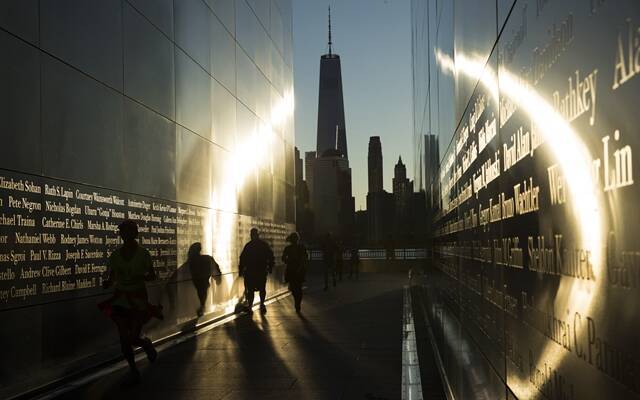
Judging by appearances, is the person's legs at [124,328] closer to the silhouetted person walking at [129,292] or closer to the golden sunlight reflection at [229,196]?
the silhouetted person walking at [129,292]

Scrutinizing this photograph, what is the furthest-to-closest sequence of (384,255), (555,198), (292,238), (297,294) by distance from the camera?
(384,255)
(297,294)
(292,238)
(555,198)

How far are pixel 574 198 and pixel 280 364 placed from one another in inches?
Result: 300

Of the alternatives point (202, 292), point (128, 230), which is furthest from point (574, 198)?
point (202, 292)

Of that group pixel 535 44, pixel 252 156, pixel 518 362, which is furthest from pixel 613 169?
pixel 252 156

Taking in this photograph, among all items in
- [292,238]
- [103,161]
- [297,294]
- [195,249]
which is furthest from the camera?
[297,294]

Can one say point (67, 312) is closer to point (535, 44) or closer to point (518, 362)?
point (518, 362)

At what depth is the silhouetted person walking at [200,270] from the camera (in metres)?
15.0

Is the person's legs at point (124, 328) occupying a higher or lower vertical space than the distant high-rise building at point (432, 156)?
lower

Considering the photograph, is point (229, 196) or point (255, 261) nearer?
point (255, 261)

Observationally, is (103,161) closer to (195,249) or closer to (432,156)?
(432,156)

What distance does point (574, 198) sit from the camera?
6.38 feet

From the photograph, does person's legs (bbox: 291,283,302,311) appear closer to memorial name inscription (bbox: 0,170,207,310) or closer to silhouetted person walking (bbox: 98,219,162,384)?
memorial name inscription (bbox: 0,170,207,310)

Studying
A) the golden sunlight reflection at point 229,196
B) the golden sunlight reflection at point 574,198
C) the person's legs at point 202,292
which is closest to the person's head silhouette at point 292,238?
the golden sunlight reflection at point 229,196

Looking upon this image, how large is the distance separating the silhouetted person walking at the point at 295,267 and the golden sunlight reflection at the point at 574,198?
14.2 meters
